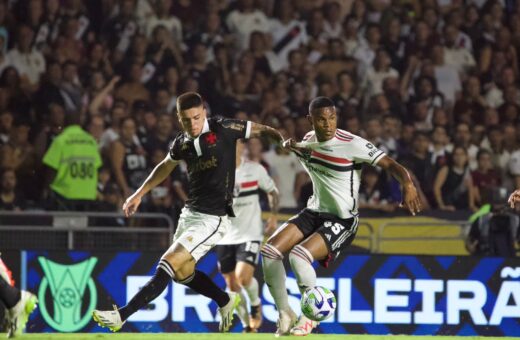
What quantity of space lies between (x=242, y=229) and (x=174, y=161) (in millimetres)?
3287

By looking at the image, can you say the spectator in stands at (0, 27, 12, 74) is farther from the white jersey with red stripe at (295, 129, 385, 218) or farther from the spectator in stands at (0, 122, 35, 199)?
the white jersey with red stripe at (295, 129, 385, 218)

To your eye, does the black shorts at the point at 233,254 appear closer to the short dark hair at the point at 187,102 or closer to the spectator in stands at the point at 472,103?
the short dark hair at the point at 187,102

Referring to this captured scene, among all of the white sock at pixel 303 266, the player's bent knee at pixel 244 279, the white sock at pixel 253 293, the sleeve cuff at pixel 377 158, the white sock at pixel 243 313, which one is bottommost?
the white sock at pixel 243 313

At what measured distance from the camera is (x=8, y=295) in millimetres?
8969

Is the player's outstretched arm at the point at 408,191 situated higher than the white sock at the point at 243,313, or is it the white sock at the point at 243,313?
the player's outstretched arm at the point at 408,191

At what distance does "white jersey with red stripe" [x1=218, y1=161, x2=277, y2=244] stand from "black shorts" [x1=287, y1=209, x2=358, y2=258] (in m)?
2.92

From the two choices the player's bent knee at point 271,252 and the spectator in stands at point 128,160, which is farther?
the spectator in stands at point 128,160

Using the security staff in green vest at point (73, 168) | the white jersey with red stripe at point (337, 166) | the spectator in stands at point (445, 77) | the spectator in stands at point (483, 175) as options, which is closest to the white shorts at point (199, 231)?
the white jersey with red stripe at point (337, 166)

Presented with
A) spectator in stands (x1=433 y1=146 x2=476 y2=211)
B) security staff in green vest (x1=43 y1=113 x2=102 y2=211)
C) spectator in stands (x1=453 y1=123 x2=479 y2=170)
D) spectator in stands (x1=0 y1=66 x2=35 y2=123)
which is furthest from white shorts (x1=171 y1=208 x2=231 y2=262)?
spectator in stands (x1=453 y1=123 x2=479 y2=170)

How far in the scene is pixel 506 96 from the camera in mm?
17172

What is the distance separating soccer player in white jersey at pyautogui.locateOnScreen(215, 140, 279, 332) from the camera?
12.6 metres

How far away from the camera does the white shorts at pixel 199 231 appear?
945cm

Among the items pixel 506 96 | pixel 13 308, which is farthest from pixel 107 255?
pixel 506 96

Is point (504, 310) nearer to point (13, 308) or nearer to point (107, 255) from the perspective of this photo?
point (107, 255)
